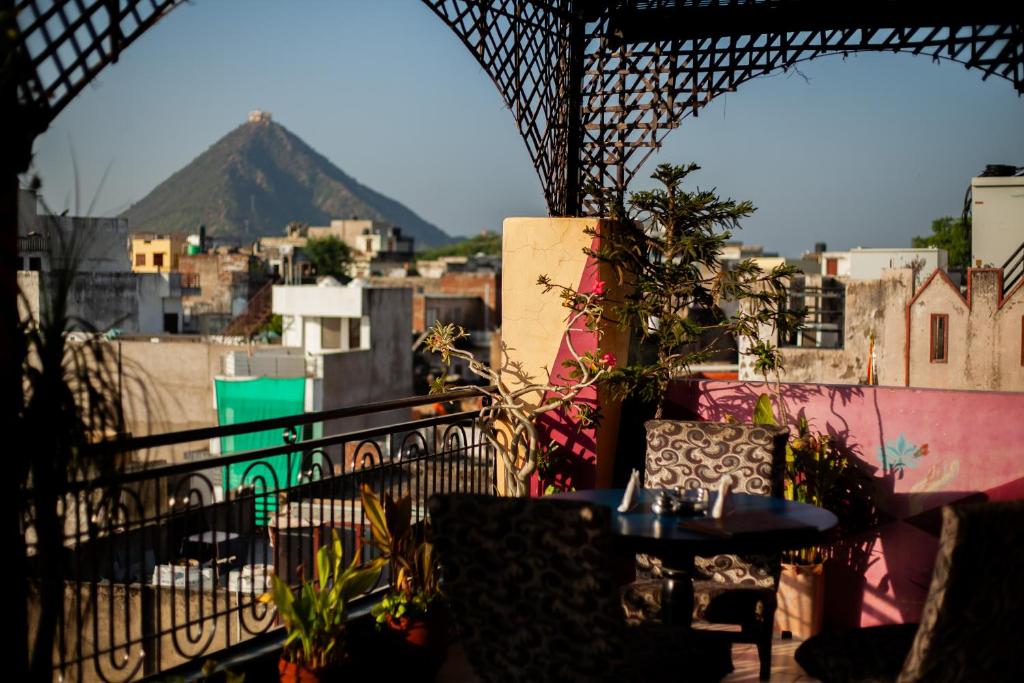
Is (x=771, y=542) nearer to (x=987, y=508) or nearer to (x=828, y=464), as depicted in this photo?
(x=987, y=508)

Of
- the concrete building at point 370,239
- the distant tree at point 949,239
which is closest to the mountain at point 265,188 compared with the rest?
the concrete building at point 370,239

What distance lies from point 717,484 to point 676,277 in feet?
3.72

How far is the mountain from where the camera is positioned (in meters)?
111

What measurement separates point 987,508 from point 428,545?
223cm

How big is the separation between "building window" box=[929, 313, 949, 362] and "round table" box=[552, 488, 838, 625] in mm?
14491

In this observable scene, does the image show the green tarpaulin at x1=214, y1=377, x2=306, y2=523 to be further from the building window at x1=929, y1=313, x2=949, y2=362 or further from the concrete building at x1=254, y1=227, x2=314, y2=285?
the building window at x1=929, y1=313, x2=949, y2=362

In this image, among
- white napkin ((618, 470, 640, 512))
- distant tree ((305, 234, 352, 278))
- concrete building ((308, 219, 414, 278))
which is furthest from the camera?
concrete building ((308, 219, 414, 278))

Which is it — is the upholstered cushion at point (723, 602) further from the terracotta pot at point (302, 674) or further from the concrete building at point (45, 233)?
the concrete building at point (45, 233)

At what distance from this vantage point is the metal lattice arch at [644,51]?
19.2 feet

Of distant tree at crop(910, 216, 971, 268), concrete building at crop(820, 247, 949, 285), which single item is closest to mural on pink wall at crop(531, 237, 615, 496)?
concrete building at crop(820, 247, 949, 285)

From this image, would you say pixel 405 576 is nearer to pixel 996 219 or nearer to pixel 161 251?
pixel 996 219

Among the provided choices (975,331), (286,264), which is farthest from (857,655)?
(286,264)

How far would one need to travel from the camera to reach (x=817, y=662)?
307cm

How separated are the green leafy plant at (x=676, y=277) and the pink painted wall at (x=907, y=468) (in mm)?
471
